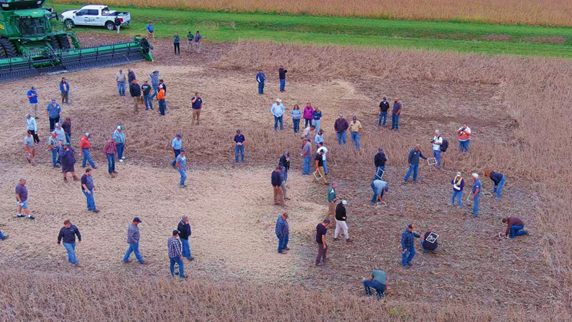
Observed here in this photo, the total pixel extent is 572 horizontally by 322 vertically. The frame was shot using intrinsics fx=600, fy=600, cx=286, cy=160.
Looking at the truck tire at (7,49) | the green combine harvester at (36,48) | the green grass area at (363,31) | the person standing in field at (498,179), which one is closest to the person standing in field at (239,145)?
the person standing in field at (498,179)

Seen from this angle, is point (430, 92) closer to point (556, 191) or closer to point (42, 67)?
point (556, 191)

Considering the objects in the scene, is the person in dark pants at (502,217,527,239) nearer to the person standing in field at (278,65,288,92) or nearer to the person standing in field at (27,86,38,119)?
the person standing in field at (278,65,288,92)

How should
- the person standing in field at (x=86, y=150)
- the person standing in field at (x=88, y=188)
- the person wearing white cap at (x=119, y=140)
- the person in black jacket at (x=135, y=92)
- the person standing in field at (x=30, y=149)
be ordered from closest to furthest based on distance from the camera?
1. the person standing in field at (x=88, y=188)
2. the person standing in field at (x=86, y=150)
3. the person standing in field at (x=30, y=149)
4. the person wearing white cap at (x=119, y=140)
5. the person in black jacket at (x=135, y=92)

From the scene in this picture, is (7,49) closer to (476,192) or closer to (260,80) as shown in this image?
(260,80)

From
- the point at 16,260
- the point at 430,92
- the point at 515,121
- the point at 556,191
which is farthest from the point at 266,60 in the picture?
Result: the point at 16,260

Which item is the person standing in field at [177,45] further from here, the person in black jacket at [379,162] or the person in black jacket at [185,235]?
the person in black jacket at [185,235]
